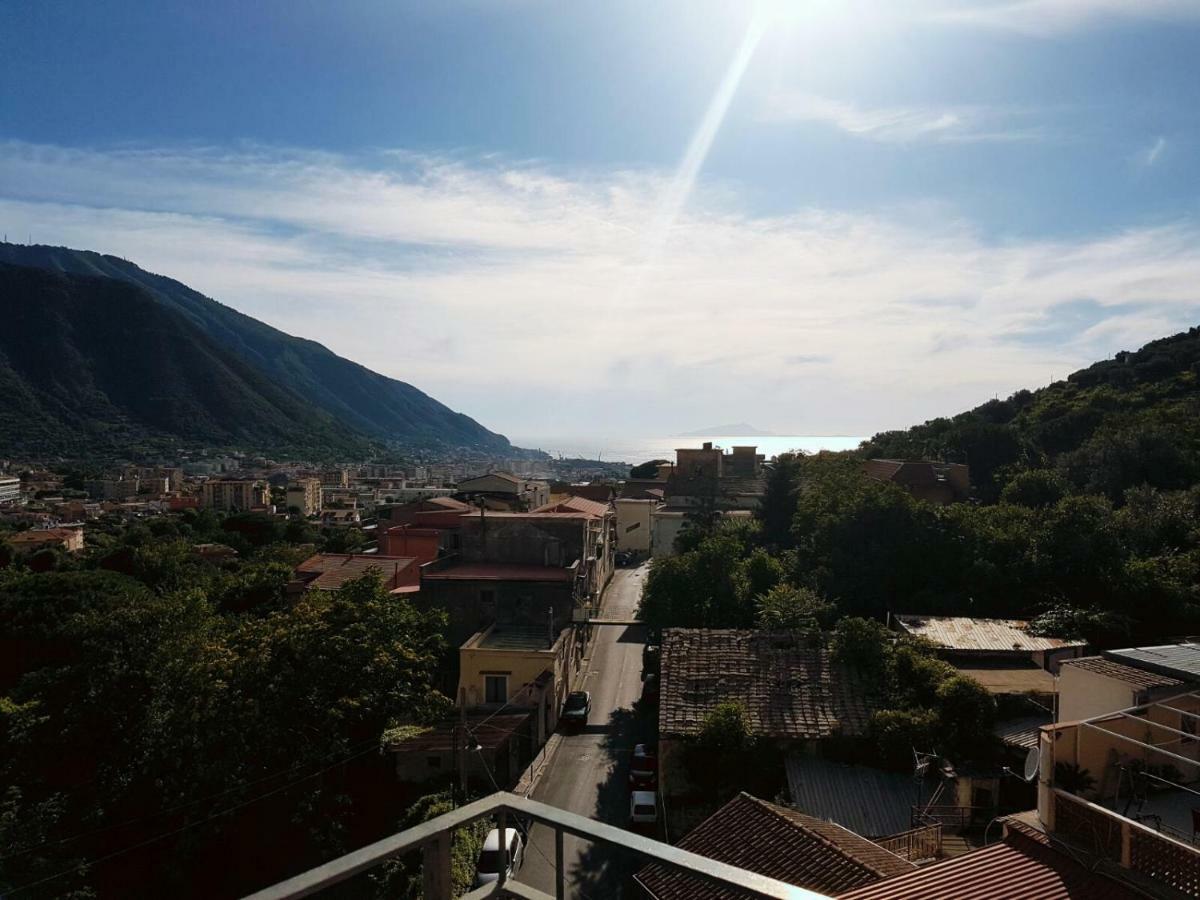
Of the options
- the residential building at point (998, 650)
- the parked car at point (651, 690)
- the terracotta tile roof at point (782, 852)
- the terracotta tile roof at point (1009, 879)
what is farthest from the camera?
the parked car at point (651, 690)

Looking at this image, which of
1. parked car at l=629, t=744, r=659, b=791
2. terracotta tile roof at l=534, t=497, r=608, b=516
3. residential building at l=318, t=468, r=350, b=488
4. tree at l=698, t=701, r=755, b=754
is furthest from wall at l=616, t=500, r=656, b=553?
residential building at l=318, t=468, r=350, b=488

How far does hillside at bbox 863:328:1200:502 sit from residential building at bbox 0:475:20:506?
286 feet

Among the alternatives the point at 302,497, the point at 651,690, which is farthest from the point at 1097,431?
the point at 302,497

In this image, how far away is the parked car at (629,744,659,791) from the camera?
1566 cm

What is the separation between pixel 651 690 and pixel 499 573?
6.00 metres

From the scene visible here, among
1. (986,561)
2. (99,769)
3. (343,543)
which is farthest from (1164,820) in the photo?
(343,543)

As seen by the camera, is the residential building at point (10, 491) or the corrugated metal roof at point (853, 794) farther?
the residential building at point (10, 491)

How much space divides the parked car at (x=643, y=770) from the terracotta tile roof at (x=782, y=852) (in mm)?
4460

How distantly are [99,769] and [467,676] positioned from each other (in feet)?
26.7

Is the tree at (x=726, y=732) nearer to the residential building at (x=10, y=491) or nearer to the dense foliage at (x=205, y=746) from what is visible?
the dense foliage at (x=205, y=746)

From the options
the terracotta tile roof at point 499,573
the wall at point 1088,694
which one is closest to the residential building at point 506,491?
the terracotta tile roof at point 499,573

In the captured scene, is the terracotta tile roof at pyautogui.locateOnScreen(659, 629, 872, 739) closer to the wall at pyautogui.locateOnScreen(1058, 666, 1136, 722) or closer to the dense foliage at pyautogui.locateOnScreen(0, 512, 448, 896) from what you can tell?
the wall at pyautogui.locateOnScreen(1058, 666, 1136, 722)

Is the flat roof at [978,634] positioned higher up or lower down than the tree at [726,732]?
higher up

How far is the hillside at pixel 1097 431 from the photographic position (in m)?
28.8
